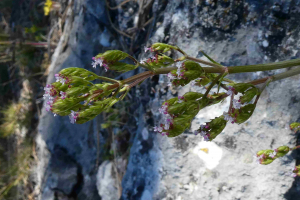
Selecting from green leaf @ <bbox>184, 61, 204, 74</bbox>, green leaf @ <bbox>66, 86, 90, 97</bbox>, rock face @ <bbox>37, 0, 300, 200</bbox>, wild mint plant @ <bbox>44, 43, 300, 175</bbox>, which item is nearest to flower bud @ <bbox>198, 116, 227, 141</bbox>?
wild mint plant @ <bbox>44, 43, 300, 175</bbox>

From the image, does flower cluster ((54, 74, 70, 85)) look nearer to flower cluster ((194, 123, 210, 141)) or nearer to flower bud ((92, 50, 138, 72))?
flower bud ((92, 50, 138, 72))

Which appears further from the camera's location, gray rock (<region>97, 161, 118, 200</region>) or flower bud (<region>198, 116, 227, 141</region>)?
gray rock (<region>97, 161, 118, 200</region>)

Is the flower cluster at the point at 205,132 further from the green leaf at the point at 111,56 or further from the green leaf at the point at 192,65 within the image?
the green leaf at the point at 111,56

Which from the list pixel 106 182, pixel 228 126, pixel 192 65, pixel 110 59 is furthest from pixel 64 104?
pixel 106 182

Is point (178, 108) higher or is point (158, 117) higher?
point (178, 108)

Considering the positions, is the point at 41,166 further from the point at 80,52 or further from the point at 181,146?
the point at 181,146

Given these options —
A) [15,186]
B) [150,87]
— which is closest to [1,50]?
[15,186]

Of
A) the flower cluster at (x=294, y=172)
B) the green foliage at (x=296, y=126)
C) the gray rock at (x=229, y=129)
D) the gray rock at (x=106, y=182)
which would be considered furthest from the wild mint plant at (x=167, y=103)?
the gray rock at (x=106, y=182)

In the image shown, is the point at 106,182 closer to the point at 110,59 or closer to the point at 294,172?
the point at 294,172

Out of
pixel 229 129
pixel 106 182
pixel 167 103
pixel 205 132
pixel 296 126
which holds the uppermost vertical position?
pixel 167 103
